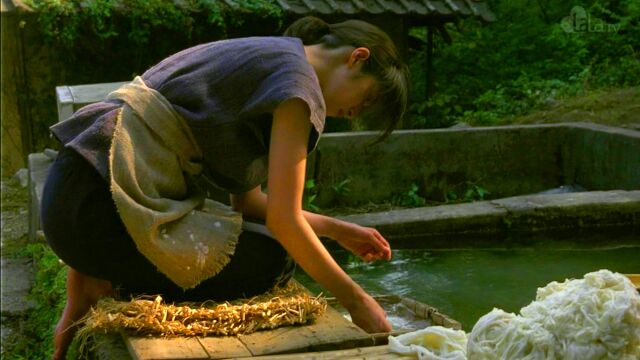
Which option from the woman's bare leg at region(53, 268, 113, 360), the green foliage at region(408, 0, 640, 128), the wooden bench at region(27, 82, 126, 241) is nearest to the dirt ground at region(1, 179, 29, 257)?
the wooden bench at region(27, 82, 126, 241)

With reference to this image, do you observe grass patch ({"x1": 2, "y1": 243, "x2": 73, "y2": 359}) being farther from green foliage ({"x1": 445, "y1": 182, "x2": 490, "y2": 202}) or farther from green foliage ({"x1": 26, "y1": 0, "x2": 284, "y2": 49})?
green foliage ({"x1": 26, "y1": 0, "x2": 284, "y2": 49})

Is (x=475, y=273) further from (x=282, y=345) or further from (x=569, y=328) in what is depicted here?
(x=569, y=328)

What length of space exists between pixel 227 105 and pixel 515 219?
3247 mm

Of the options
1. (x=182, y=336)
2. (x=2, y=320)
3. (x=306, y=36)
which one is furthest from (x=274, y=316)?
(x=2, y=320)

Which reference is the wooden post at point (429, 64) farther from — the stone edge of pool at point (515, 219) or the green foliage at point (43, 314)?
the green foliage at point (43, 314)

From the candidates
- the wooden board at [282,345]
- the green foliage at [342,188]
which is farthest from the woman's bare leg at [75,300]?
the green foliage at [342,188]

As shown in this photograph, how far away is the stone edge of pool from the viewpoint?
5449 mm

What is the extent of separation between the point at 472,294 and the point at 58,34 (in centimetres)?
546

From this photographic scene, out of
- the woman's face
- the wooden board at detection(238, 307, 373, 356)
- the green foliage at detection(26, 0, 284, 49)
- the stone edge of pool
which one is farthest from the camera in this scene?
the green foliage at detection(26, 0, 284, 49)

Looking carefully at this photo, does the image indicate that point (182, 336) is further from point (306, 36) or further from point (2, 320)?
point (2, 320)

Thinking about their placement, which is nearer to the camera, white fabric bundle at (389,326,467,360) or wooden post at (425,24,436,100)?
white fabric bundle at (389,326,467,360)

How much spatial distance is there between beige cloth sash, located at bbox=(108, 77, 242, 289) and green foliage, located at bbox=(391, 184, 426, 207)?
421 centimetres

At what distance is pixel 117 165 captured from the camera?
260 cm

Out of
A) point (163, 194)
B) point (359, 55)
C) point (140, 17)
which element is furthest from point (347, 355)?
point (140, 17)
